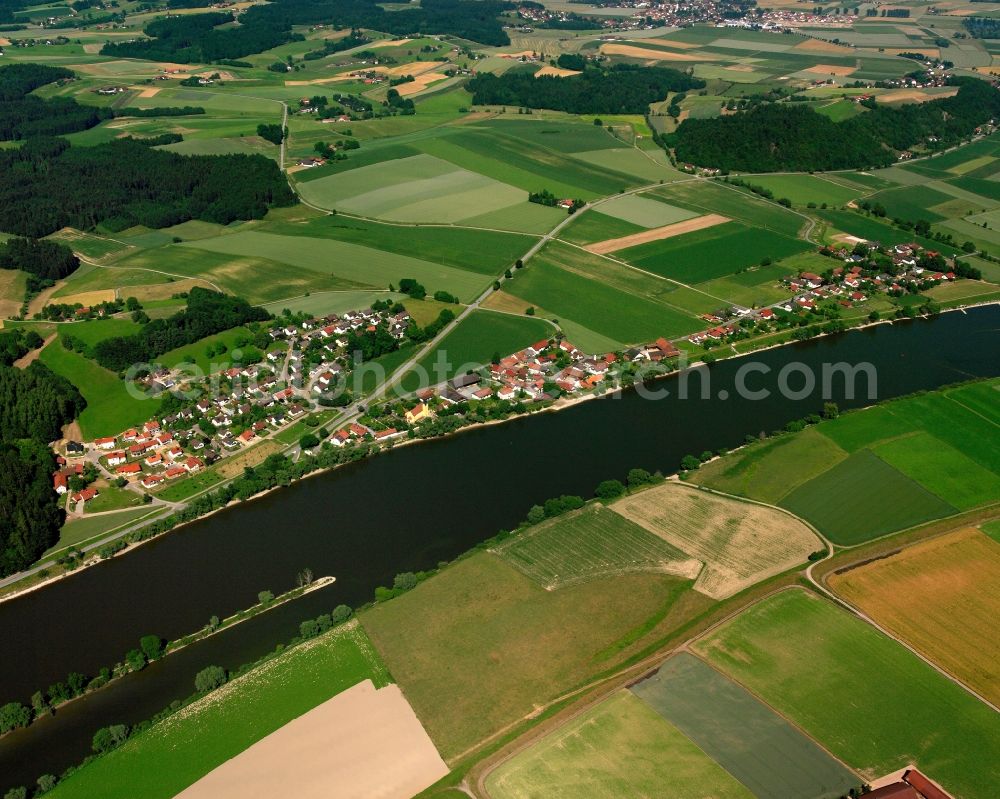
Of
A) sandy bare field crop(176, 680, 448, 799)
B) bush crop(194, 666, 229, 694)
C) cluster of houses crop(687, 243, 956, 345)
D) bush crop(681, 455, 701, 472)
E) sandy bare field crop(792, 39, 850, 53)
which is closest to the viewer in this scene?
sandy bare field crop(176, 680, 448, 799)

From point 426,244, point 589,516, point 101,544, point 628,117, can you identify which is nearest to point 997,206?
point 628,117

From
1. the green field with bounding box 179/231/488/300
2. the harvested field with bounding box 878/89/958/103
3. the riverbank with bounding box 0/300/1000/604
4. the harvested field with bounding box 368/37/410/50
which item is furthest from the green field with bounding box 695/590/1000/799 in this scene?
the harvested field with bounding box 368/37/410/50

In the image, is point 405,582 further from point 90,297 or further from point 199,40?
point 199,40

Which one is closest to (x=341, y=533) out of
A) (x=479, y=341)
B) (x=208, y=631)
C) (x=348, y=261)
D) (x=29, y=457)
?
(x=208, y=631)

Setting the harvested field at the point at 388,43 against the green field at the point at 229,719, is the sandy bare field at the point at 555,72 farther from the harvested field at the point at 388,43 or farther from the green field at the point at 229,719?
the green field at the point at 229,719

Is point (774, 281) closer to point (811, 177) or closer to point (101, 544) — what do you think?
point (811, 177)

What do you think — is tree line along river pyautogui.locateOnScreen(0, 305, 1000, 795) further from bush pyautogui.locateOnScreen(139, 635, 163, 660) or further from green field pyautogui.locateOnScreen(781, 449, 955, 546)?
green field pyautogui.locateOnScreen(781, 449, 955, 546)

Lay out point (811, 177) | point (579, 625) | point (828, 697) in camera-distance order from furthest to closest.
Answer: point (811, 177) → point (579, 625) → point (828, 697)
